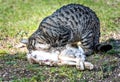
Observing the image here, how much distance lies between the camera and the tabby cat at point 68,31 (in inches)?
268

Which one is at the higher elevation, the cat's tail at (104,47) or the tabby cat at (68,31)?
the tabby cat at (68,31)

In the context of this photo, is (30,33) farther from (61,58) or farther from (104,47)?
(61,58)

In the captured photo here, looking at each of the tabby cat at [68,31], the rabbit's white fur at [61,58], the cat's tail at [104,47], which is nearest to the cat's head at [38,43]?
the tabby cat at [68,31]

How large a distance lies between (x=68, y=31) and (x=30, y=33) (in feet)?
7.57

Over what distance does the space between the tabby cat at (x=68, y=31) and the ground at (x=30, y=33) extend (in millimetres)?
356

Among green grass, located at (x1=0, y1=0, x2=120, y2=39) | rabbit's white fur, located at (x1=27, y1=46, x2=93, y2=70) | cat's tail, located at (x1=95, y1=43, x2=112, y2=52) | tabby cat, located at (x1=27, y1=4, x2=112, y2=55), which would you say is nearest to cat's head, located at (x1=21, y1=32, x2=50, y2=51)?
tabby cat, located at (x1=27, y1=4, x2=112, y2=55)

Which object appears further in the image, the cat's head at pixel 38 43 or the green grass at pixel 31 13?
the green grass at pixel 31 13

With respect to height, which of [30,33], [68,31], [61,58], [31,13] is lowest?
[61,58]

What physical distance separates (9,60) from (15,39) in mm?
2040

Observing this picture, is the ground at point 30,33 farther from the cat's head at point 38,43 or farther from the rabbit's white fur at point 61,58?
the cat's head at point 38,43

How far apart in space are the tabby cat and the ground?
1.17 ft

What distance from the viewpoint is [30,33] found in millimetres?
9148

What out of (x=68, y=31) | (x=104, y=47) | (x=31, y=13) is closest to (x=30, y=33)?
(x=31, y=13)

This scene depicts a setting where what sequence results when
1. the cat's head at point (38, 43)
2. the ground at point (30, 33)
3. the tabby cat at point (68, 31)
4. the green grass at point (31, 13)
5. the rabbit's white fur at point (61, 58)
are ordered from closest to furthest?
the ground at point (30, 33)
the rabbit's white fur at point (61, 58)
the cat's head at point (38, 43)
the tabby cat at point (68, 31)
the green grass at point (31, 13)
